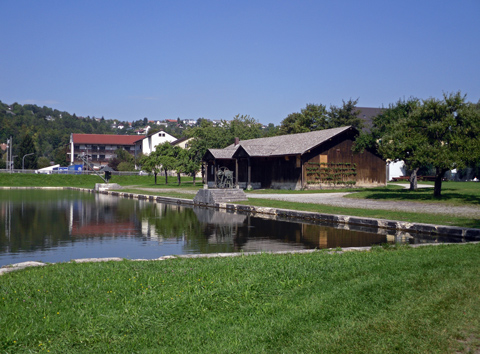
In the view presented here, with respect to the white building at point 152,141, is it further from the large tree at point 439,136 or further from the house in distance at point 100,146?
the large tree at point 439,136

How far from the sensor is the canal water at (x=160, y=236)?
1331 cm

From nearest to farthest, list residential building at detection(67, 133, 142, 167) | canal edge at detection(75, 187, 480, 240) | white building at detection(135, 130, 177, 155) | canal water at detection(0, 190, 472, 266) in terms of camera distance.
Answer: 1. canal water at detection(0, 190, 472, 266)
2. canal edge at detection(75, 187, 480, 240)
3. white building at detection(135, 130, 177, 155)
4. residential building at detection(67, 133, 142, 167)

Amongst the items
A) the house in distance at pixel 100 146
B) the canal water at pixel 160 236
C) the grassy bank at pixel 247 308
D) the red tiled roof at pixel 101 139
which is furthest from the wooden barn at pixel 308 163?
the red tiled roof at pixel 101 139

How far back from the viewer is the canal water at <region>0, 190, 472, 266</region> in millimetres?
13312

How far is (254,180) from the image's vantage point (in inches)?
2036

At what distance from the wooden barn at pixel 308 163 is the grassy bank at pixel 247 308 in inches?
1466

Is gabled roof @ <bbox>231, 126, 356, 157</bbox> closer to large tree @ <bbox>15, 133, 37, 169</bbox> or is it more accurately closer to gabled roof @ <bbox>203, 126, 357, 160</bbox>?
gabled roof @ <bbox>203, 126, 357, 160</bbox>

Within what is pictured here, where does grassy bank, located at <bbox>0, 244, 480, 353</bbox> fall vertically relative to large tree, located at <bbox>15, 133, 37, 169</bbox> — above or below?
below

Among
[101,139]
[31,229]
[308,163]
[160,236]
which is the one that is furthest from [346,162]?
[101,139]

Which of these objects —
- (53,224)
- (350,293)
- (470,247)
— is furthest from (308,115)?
(350,293)

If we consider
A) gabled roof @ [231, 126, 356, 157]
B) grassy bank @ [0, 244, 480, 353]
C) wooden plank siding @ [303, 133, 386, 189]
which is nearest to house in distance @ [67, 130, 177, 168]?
gabled roof @ [231, 126, 356, 157]

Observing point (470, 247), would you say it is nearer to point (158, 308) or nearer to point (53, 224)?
point (158, 308)

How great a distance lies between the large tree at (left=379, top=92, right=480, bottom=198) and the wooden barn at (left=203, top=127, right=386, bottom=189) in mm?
15687

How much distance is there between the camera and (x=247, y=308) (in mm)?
6438
